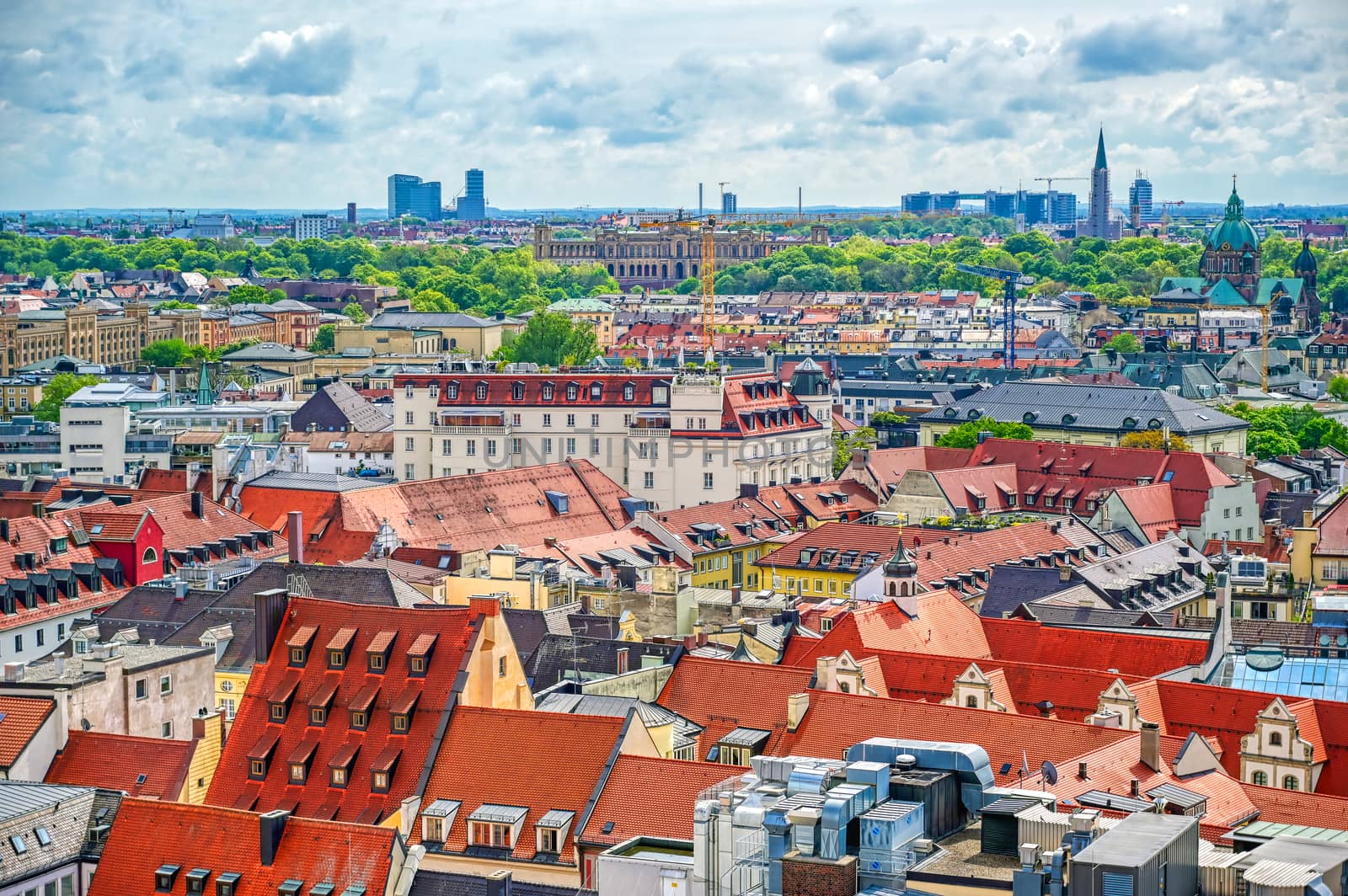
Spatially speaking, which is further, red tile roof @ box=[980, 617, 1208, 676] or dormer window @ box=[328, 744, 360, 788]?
red tile roof @ box=[980, 617, 1208, 676]

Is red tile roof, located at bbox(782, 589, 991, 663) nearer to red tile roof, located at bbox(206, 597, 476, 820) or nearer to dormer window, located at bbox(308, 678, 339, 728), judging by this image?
red tile roof, located at bbox(206, 597, 476, 820)

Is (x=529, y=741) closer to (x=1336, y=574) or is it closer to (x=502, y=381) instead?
(x=1336, y=574)

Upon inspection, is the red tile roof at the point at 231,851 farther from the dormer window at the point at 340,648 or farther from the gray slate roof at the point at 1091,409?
the gray slate roof at the point at 1091,409

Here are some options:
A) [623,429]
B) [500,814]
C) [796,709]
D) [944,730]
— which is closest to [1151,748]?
[944,730]

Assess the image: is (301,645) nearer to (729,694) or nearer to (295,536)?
(729,694)

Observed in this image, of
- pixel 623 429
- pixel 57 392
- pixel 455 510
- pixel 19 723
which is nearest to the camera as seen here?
pixel 19 723

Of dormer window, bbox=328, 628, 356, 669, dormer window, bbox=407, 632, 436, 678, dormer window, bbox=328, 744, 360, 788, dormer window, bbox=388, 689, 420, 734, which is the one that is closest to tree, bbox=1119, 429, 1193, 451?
dormer window, bbox=328, 628, 356, 669

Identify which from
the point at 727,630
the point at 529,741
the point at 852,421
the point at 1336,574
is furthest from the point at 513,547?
the point at 852,421
